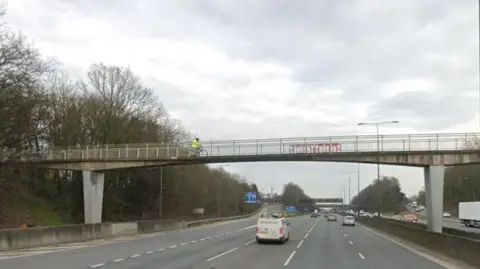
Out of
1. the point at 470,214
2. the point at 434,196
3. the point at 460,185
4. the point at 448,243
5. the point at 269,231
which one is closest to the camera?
the point at 448,243

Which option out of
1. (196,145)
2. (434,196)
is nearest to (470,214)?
(434,196)

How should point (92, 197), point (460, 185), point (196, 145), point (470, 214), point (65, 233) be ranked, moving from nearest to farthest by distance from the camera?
point (65, 233) < point (196, 145) < point (92, 197) < point (470, 214) < point (460, 185)

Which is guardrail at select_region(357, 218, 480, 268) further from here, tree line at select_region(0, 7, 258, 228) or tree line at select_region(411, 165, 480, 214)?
tree line at select_region(411, 165, 480, 214)

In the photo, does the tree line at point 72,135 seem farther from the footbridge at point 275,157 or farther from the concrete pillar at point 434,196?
the concrete pillar at point 434,196

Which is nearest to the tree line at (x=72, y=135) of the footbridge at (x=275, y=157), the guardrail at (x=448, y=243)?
the footbridge at (x=275, y=157)

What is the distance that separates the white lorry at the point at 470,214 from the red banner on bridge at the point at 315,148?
33182 mm

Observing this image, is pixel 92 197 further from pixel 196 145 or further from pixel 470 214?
pixel 470 214

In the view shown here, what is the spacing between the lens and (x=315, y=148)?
44.1 metres

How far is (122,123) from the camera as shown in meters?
65.2

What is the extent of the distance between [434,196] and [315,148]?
10.00 m

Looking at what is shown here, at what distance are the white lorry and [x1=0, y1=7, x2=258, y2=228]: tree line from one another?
40002 mm

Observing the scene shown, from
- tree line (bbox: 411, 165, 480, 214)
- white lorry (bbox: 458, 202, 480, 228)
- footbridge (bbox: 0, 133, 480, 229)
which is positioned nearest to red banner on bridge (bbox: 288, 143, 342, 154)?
footbridge (bbox: 0, 133, 480, 229)

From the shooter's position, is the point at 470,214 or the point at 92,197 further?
the point at 470,214

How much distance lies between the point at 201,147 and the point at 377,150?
15081mm
